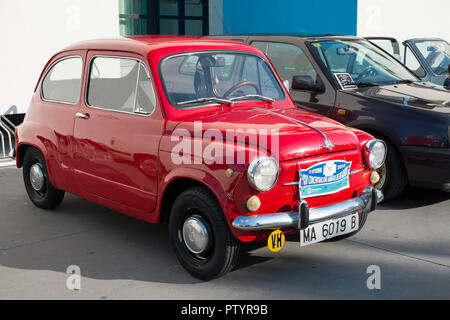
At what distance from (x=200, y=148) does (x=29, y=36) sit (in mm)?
6497

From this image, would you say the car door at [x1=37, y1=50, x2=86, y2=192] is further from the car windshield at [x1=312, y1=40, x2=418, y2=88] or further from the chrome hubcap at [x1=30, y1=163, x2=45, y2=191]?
the car windshield at [x1=312, y1=40, x2=418, y2=88]

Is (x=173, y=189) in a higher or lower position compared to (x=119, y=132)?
lower

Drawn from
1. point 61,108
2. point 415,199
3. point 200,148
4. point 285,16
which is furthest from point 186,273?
point 285,16

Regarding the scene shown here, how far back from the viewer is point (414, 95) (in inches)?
243

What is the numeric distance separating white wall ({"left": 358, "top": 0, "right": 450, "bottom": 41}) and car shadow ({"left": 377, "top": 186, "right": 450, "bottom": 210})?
9.50m

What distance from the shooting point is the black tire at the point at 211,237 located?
3949 mm

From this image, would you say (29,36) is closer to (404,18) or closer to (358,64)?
(358,64)

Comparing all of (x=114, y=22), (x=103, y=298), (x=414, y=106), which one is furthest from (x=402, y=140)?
(x=114, y=22)

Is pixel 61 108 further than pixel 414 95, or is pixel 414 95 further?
pixel 414 95

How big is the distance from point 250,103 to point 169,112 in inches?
31.0

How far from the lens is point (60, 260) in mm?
4633

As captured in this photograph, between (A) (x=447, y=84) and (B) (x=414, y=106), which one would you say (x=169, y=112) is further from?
(A) (x=447, y=84)

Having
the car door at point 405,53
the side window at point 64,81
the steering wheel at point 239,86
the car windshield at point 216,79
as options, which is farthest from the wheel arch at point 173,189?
the car door at point 405,53
